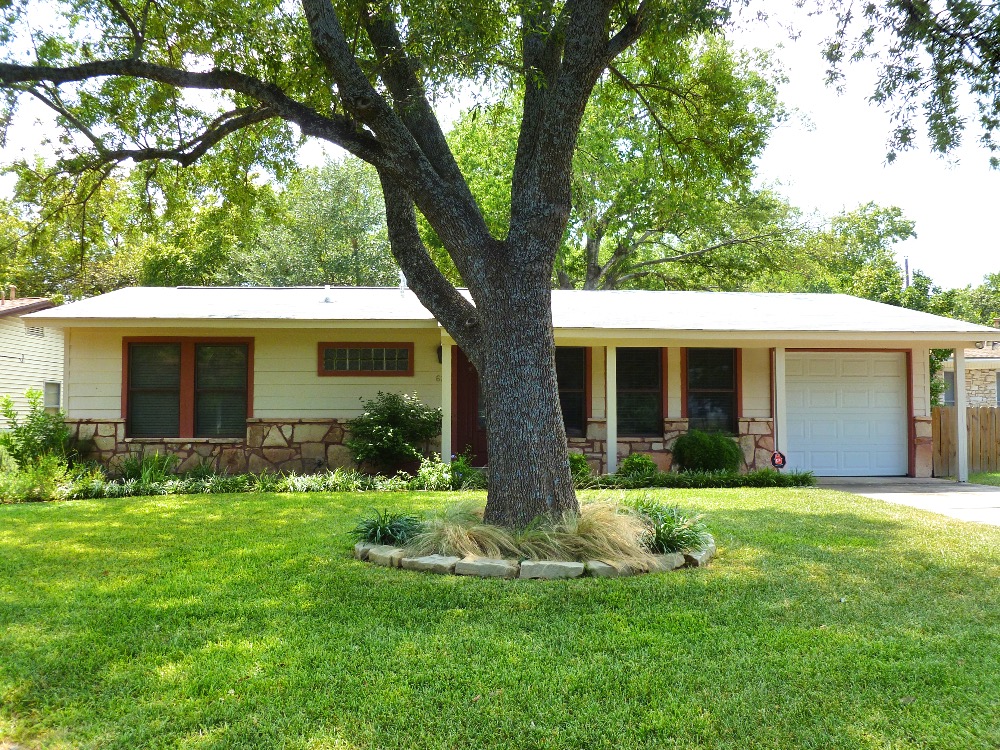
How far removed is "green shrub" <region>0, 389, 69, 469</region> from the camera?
1107 centimetres

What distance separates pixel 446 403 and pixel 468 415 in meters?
1.47

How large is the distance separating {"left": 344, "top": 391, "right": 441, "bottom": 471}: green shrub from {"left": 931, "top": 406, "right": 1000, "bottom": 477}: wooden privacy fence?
9.00 metres

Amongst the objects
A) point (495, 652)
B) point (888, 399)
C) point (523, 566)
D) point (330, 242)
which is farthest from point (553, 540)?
point (330, 242)

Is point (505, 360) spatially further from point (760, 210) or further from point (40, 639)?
point (760, 210)

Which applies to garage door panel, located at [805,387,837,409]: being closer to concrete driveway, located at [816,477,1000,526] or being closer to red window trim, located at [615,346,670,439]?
concrete driveway, located at [816,477,1000,526]

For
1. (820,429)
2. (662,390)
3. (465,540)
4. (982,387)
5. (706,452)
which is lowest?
(465,540)

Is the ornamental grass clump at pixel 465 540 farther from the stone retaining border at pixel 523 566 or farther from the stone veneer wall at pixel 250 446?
the stone veneer wall at pixel 250 446

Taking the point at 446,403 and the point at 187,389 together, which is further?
the point at 187,389

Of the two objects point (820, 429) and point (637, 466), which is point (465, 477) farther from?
point (820, 429)

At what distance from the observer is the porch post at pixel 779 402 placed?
458 inches

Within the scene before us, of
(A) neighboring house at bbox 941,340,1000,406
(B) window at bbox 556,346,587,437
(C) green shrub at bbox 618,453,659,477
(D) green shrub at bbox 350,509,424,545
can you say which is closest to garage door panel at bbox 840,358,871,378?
(C) green shrub at bbox 618,453,659,477

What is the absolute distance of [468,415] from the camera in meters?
12.5

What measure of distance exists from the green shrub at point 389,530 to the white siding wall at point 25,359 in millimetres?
15139

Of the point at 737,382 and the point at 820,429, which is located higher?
the point at 737,382
